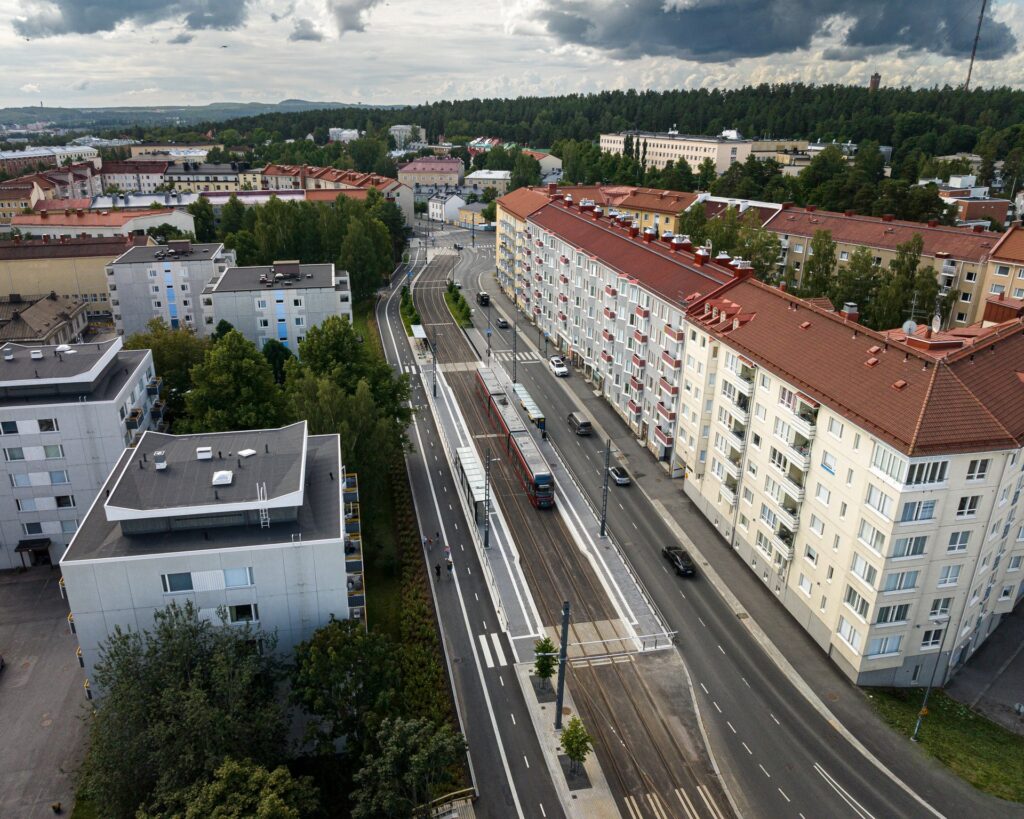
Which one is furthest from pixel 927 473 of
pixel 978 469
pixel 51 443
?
pixel 51 443

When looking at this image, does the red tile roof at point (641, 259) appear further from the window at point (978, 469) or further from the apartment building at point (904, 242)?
the apartment building at point (904, 242)

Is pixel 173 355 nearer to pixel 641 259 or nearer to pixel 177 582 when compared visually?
pixel 177 582

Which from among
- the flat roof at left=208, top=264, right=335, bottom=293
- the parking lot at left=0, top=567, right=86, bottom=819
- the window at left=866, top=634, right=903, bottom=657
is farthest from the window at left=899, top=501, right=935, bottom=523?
the flat roof at left=208, top=264, right=335, bottom=293

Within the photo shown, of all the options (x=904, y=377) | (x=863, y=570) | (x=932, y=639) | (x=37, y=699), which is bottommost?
(x=37, y=699)

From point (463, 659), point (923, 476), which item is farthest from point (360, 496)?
point (923, 476)

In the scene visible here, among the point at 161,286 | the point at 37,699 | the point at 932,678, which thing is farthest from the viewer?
the point at 161,286

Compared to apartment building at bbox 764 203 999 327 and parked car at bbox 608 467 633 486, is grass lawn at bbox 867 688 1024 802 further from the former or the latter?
apartment building at bbox 764 203 999 327

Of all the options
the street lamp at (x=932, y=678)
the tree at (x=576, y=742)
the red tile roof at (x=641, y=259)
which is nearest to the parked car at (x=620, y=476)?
the red tile roof at (x=641, y=259)
